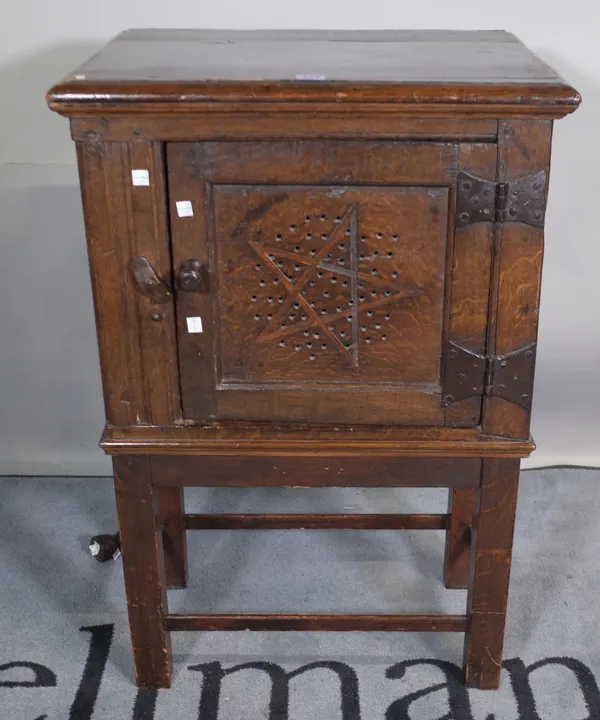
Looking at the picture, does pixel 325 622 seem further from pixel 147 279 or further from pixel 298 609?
pixel 147 279

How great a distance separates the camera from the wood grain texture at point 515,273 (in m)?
1.34

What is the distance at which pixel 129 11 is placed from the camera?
2066 mm

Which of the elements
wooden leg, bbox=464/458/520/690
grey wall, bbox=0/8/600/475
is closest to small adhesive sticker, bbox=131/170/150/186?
wooden leg, bbox=464/458/520/690

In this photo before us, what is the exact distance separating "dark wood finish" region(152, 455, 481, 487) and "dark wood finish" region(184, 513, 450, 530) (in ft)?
1.26

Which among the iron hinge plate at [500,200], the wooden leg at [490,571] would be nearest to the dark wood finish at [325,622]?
the wooden leg at [490,571]

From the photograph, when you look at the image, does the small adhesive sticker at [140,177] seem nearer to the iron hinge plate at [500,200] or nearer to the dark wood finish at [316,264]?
the dark wood finish at [316,264]

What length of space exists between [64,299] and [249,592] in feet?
2.82

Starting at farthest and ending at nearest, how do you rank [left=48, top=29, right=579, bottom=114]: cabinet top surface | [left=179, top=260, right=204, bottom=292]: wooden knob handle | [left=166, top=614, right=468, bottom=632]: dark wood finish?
[left=166, top=614, right=468, bottom=632]: dark wood finish
[left=179, top=260, right=204, bottom=292]: wooden knob handle
[left=48, top=29, right=579, bottom=114]: cabinet top surface

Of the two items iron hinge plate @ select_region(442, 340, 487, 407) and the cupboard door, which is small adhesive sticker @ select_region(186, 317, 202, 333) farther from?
iron hinge plate @ select_region(442, 340, 487, 407)

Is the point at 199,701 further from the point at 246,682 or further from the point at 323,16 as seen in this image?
the point at 323,16

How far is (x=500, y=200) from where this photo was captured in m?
1.37

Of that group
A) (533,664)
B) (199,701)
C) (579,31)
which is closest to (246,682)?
(199,701)

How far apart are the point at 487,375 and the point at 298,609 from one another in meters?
0.80

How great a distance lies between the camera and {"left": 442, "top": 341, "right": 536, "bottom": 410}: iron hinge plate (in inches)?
58.1
